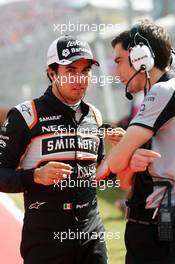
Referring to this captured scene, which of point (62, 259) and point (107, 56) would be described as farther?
point (107, 56)

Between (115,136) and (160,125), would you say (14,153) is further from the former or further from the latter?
(160,125)

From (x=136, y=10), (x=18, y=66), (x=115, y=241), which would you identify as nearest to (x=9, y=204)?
(x=115, y=241)

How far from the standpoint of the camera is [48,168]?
3266 mm

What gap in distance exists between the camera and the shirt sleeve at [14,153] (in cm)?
344

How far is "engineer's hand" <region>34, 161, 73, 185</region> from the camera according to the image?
3.24 meters

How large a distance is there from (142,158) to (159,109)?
233mm

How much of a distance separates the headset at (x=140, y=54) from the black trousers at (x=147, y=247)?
66 centimetres

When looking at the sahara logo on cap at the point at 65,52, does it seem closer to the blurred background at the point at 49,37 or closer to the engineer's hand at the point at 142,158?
the engineer's hand at the point at 142,158

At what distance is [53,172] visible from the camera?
3.23 metres

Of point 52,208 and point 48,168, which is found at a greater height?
point 48,168

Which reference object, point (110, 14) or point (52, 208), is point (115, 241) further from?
point (110, 14)

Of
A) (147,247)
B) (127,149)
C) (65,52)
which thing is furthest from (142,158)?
(65,52)

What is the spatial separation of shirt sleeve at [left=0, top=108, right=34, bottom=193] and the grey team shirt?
75 cm

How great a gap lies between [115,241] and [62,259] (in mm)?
4179
